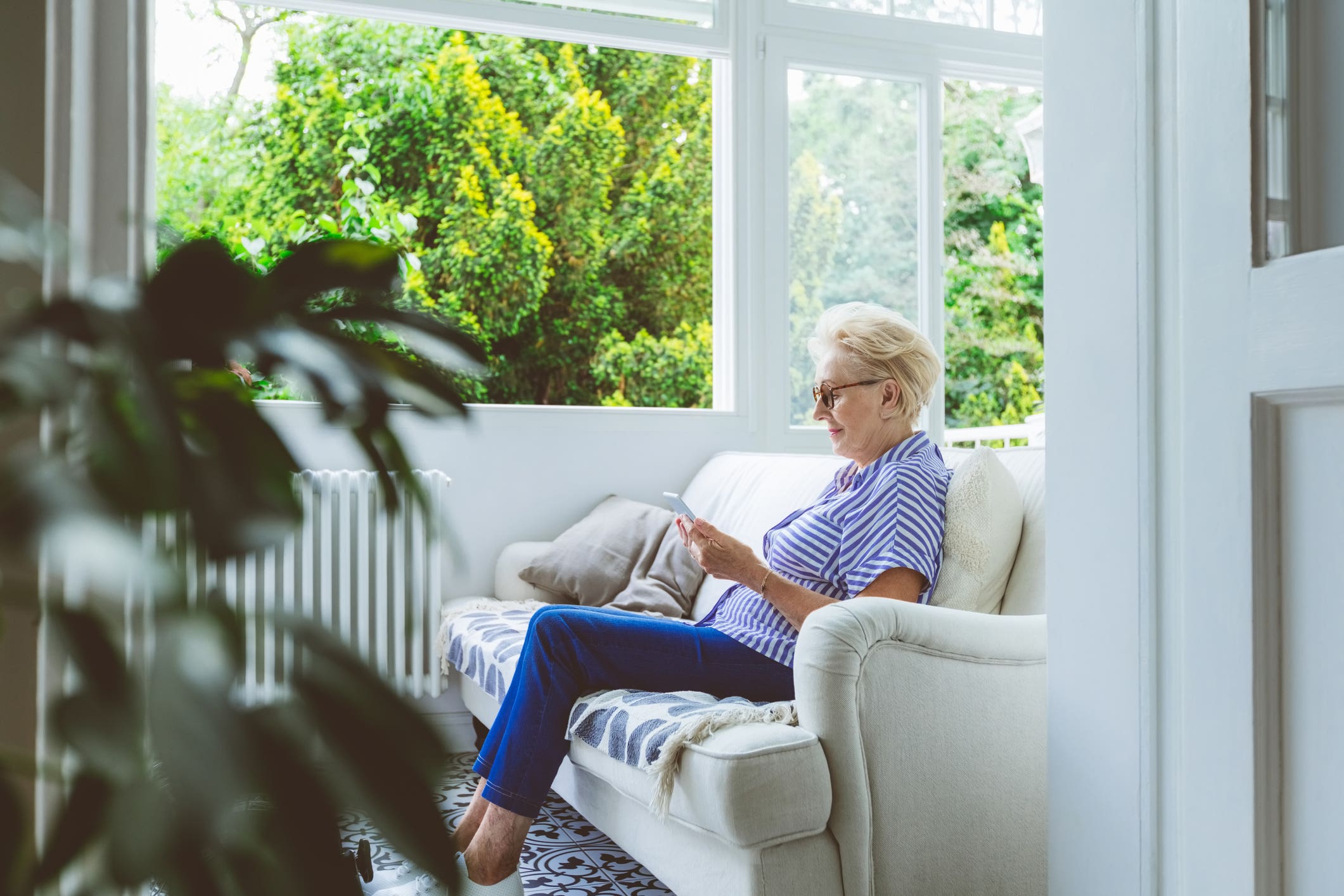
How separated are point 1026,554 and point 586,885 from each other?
1148 millimetres

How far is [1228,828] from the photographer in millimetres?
1212

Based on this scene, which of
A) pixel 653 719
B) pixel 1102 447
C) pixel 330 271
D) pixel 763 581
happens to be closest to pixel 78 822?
pixel 330 271

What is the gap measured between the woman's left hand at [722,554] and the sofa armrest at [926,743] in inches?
14.2

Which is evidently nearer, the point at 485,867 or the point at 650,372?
the point at 485,867

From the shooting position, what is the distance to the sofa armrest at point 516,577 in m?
3.37

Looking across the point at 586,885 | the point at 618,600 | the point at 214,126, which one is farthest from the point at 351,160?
the point at 586,885

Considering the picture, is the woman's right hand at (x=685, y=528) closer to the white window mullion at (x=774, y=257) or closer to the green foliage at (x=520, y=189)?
the white window mullion at (x=774, y=257)

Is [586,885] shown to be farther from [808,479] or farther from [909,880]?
[808,479]

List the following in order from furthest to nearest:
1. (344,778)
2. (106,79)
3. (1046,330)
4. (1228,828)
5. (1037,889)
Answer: (1037,889), (1046,330), (1228,828), (106,79), (344,778)

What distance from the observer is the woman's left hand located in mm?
2100

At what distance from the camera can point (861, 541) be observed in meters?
2.09

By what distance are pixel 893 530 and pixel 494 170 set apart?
614cm

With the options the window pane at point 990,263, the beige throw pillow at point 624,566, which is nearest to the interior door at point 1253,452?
the beige throw pillow at point 624,566

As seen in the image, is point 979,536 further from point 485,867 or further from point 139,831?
point 139,831
